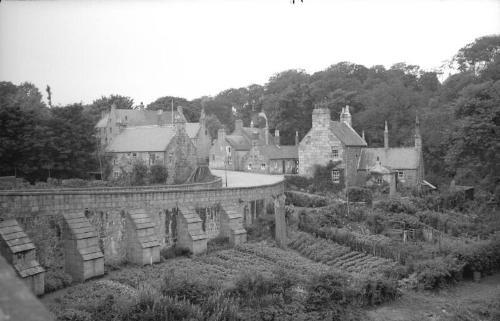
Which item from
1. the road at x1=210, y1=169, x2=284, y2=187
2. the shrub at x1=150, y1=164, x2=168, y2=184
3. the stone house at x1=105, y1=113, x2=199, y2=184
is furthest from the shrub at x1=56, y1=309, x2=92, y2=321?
the stone house at x1=105, y1=113, x2=199, y2=184

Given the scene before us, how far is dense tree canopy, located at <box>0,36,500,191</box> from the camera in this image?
3077 cm

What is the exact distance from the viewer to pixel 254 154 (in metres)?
52.9

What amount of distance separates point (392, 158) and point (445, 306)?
2750 centimetres

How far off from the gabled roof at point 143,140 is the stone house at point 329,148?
1469 cm

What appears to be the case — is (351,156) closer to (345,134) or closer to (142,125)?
(345,134)

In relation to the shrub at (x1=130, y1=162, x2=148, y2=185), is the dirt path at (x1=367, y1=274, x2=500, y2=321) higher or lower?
lower

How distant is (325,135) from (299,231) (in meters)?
20.2

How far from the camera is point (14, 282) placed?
306 cm

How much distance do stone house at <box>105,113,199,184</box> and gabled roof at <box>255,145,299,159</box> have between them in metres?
8.08

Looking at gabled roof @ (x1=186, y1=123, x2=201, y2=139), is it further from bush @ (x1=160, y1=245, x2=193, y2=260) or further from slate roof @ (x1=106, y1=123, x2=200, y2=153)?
bush @ (x1=160, y1=245, x2=193, y2=260)

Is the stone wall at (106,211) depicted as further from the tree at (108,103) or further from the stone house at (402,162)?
the tree at (108,103)

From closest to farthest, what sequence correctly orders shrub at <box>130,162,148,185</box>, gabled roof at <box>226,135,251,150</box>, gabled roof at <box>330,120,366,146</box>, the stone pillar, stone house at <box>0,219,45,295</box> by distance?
stone house at <box>0,219,45,295</box> < the stone pillar < gabled roof at <box>330,120,366,146</box> < shrub at <box>130,162,148,185</box> < gabled roof at <box>226,135,251,150</box>

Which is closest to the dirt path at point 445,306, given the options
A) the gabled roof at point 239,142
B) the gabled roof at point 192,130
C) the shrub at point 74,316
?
the shrub at point 74,316

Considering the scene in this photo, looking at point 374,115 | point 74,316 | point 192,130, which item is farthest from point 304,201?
point 192,130
